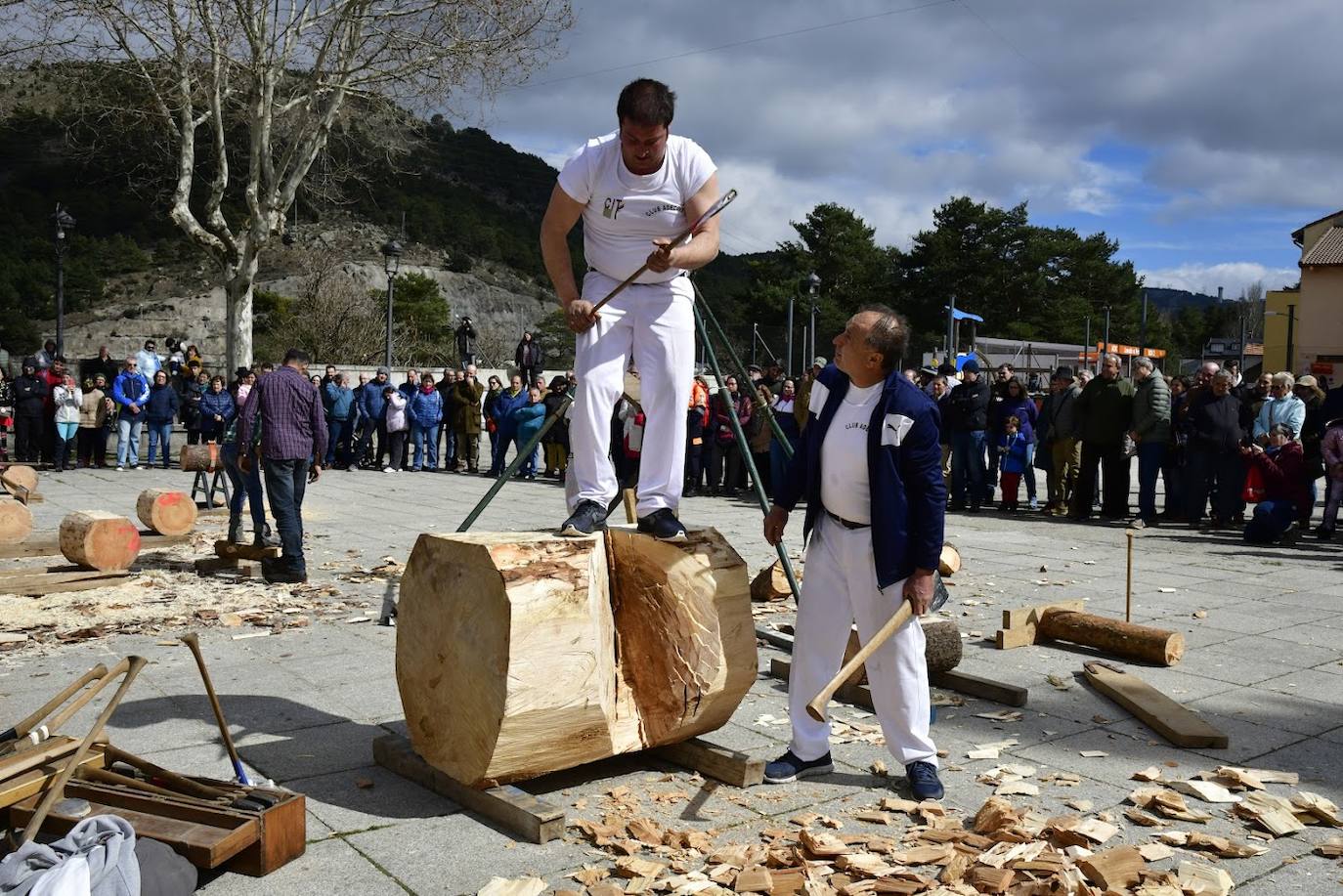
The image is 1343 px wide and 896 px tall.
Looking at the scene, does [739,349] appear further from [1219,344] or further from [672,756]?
[1219,344]

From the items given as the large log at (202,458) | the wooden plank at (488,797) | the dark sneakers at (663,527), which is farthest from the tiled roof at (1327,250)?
the wooden plank at (488,797)

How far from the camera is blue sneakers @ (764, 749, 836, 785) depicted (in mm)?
4391

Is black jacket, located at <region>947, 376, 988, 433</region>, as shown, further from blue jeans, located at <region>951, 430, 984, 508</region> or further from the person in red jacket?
the person in red jacket

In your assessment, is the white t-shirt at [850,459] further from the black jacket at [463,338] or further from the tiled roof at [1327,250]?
the tiled roof at [1327,250]

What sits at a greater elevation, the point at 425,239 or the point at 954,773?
the point at 425,239

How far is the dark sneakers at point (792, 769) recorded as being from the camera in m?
4.39

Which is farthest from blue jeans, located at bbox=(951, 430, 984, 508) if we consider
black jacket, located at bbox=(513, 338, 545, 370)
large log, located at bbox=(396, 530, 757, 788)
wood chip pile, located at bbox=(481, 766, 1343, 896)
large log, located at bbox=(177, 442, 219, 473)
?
black jacket, located at bbox=(513, 338, 545, 370)

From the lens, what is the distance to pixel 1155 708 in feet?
17.2

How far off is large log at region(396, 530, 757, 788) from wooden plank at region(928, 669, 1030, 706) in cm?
170

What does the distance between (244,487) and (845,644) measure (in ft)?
22.8

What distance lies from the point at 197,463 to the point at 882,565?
Result: 10141mm

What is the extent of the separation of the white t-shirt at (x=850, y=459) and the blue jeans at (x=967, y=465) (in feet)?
35.2

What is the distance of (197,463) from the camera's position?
12.3 meters

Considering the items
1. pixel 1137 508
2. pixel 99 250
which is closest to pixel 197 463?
pixel 1137 508
